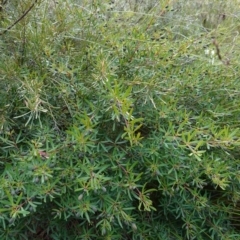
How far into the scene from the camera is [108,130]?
4.24ft

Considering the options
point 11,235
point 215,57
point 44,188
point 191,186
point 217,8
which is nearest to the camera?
point 44,188

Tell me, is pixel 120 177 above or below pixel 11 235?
above

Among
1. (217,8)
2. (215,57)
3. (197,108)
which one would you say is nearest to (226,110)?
(197,108)

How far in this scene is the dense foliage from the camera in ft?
3.76

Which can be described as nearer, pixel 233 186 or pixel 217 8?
pixel 233 186

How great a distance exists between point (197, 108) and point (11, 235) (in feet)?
2.56

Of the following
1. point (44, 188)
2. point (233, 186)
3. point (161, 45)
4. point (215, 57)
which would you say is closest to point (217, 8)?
point (215, 57)

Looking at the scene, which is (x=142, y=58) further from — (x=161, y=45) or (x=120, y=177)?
(x=120, y=177)

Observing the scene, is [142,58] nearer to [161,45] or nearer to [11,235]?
[161,45]

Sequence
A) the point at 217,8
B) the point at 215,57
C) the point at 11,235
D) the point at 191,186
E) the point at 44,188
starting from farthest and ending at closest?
the point at 217,8 < the point at 215,57 < the point at 191,186 < the point at 11,235 < the point at 44,188

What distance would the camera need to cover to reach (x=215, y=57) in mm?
1539

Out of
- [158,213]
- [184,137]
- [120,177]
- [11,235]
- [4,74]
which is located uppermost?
[4,74]

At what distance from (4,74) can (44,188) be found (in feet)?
1.29

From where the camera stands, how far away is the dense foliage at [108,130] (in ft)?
3.76
